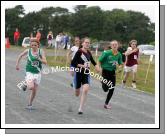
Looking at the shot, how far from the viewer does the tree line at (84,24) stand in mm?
62375

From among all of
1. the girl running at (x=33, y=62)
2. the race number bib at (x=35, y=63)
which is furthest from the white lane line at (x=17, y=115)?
the race number bib at (x=35, y=63)

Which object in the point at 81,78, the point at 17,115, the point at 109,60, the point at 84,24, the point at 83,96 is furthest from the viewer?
the point at 84,24

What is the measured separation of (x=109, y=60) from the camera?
515 inches

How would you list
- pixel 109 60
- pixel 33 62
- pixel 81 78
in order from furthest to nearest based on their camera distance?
pixel 109 60 → pixel 81 78 → pixel 33 62

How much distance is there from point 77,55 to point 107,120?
1.80 metres

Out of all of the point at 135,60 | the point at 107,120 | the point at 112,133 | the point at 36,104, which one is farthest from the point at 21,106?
the point at 135,60

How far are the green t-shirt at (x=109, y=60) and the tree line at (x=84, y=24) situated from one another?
45250 millimetres

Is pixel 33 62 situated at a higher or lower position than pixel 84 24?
lower

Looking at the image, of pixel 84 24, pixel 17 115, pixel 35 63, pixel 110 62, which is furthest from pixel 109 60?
pixel 84 24

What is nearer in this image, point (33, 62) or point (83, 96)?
point (83, 96)

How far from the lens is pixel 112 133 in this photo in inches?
400

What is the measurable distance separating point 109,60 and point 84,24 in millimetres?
56836

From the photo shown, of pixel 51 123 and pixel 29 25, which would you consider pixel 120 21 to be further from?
pixel 51 123

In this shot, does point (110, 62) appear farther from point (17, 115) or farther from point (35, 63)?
point (17, 115)
